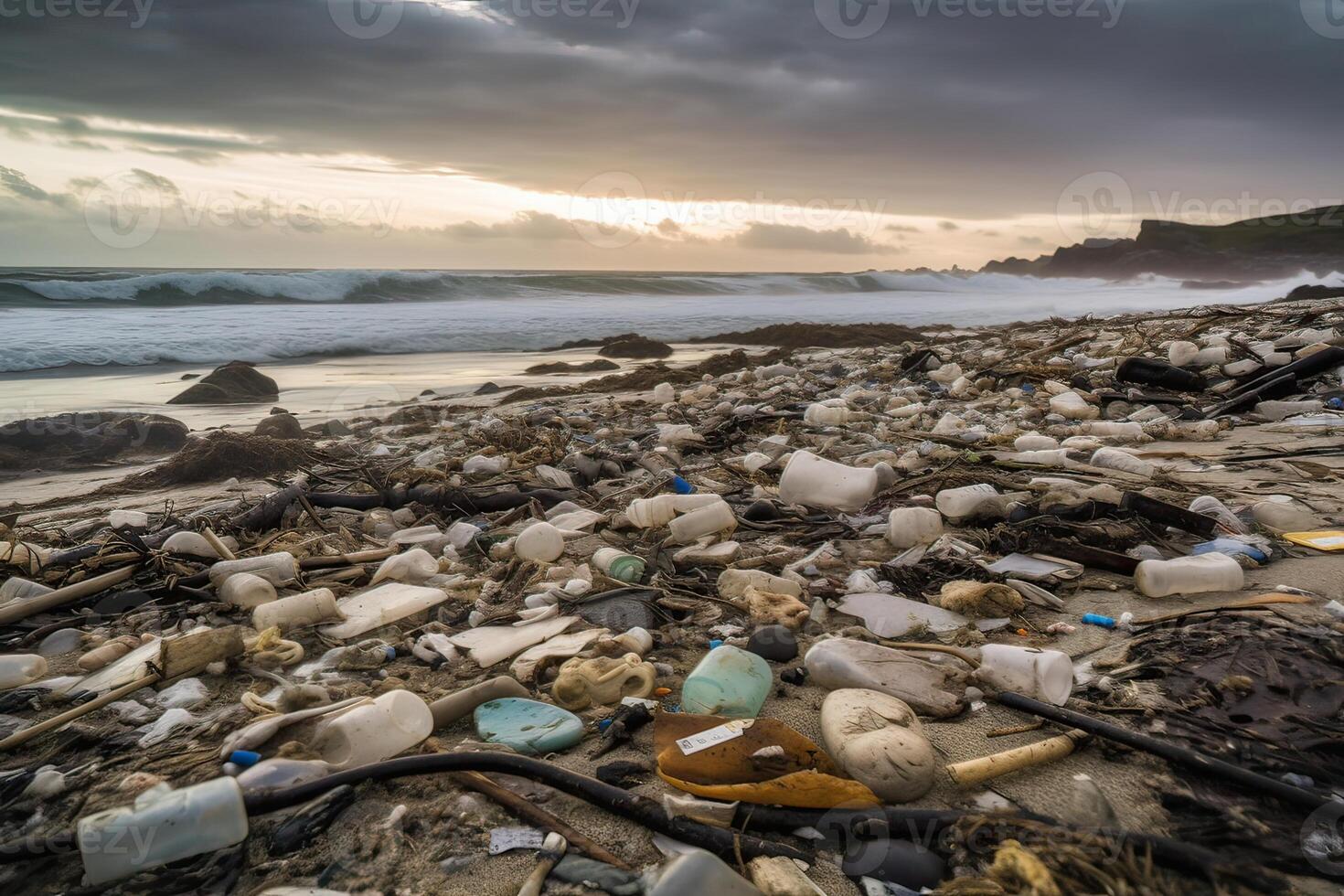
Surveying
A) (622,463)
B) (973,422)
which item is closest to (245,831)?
(622,463)

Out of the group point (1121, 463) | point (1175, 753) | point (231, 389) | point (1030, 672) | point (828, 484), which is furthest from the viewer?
point (231, 389)

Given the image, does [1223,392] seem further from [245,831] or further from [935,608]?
[245,831]

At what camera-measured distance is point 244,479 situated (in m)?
4.69

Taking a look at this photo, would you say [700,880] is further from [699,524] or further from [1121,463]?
[1121,463]

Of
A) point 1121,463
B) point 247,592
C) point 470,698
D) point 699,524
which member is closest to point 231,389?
point 247,592

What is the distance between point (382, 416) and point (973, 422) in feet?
16.7

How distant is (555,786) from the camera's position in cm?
140

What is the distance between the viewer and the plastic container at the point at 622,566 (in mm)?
2568

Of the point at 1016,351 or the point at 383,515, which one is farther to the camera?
the point at 1016,351

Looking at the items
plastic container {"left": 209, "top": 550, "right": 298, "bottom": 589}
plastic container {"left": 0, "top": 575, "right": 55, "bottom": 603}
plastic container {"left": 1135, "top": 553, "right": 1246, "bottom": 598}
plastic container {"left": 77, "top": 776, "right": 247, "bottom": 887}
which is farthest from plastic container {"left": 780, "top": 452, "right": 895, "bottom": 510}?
plastic container {"left": 0, "top": 575, "right": 55, "bottom": 603}

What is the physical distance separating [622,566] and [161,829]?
1520mm

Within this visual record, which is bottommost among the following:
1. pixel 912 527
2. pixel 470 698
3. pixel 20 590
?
pixel 20 590

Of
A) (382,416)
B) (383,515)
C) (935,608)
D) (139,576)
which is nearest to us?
(935,608)

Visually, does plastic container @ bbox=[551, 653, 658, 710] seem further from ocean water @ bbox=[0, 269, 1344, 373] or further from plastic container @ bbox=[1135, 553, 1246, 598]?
ocean water @ bbox=[0, 269, 1344, 373]
